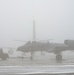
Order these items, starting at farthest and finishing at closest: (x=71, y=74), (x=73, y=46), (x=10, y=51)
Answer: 1. (x=10, y=51)
2. (x=73, y=46)
3. (x=71, y=74)

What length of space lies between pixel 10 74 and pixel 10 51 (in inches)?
1278

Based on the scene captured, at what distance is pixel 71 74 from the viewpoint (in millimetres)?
16438

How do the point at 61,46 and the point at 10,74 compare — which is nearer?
the point at 10,74

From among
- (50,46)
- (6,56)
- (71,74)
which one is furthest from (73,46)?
(71,74)

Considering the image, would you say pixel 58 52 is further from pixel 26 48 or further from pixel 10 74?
pixel 10 74

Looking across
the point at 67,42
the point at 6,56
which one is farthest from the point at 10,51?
the point at 67,42

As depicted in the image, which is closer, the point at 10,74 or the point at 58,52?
the point at 10,74

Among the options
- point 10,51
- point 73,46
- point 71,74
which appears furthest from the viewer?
point 10,51

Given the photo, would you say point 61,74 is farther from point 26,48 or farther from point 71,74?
point 26,48

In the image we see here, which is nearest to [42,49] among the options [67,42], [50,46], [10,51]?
[50,46]

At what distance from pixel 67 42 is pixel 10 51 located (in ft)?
43.1

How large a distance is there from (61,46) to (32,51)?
17.0 ft

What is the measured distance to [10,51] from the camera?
49625mm

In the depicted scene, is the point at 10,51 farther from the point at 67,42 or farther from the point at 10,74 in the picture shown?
the point at 10,74
